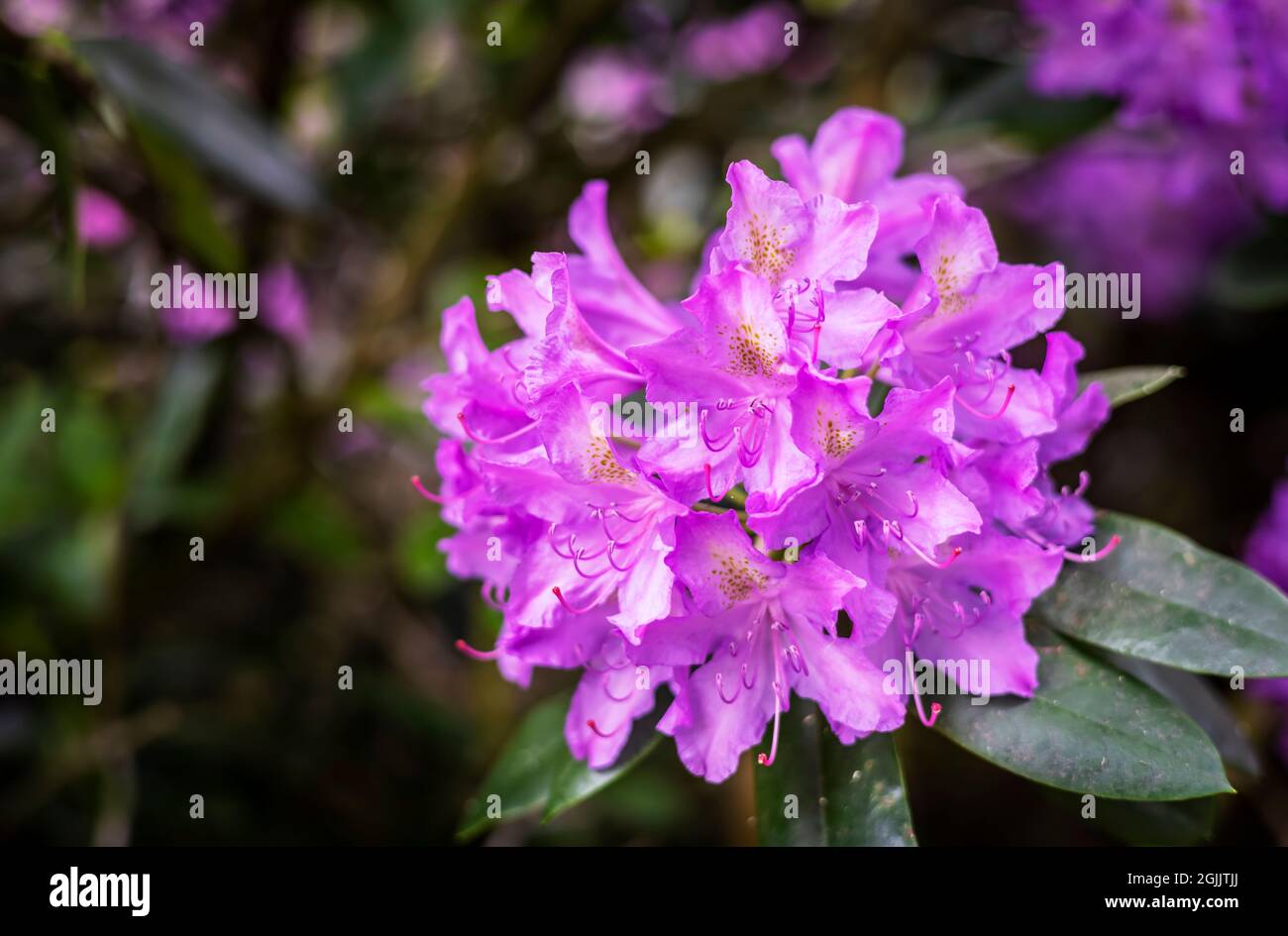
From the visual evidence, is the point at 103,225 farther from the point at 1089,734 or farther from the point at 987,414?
the point at 1089,734

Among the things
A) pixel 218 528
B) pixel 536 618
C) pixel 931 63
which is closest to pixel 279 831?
pixel 218 528

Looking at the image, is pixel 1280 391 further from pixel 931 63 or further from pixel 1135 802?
pixel 1135 802

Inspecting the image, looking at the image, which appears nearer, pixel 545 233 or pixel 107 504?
pixel 107 504

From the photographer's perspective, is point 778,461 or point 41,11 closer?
point 778,461

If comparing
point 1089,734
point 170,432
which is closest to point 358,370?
point 170,432

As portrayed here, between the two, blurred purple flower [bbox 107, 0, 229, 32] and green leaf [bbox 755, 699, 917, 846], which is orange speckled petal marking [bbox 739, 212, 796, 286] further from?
blurred purple flower [bbox 107, 0, 229, 32]

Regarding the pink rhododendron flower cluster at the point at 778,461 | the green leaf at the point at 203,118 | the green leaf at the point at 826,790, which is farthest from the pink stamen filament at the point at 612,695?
the green leaf at the point at 203,118
